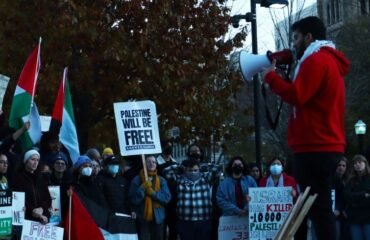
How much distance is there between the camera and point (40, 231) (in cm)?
1188

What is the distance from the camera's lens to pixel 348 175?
15.1 meters

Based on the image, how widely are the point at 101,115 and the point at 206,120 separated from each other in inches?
97.4

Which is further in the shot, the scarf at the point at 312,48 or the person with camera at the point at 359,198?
the person with camera at the point at 359,198

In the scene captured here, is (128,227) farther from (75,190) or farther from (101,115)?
(101,115)

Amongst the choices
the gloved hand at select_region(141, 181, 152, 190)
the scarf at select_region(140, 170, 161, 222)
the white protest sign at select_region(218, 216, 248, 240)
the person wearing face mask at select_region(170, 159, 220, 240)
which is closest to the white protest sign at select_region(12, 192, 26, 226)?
the gloved hand at select_region(141, 181, 152, 190)

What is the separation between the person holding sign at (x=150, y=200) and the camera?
48.2 ft

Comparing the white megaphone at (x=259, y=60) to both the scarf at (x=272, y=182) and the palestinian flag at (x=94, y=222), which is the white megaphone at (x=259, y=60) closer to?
the palestinian flag at (x=94, y=222)

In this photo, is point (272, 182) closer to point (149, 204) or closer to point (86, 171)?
point (149, 204)

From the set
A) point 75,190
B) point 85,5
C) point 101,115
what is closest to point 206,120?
point 101,115

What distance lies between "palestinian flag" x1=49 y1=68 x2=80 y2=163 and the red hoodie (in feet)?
27.2

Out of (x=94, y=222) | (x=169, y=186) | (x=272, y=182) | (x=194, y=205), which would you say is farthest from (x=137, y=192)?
(x=272, y=182)

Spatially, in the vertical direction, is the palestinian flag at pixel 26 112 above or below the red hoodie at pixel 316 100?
above

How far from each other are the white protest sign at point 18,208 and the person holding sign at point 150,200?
328 cm

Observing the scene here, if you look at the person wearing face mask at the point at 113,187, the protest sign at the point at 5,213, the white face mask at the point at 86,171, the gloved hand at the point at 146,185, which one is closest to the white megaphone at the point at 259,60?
the protest sign at the point at 5,213
